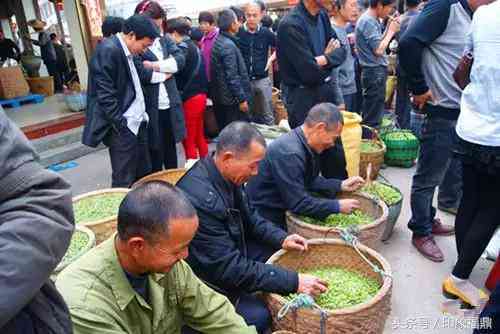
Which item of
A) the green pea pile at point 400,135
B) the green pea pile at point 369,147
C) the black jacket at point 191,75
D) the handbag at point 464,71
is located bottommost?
the green pea pile at point 400,135

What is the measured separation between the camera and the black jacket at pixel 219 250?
2.11m

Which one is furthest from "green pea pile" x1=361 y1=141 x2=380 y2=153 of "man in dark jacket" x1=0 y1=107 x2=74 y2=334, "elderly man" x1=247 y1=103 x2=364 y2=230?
"man in dark jacket" x1=0 y1=107 x2=74 y2=334

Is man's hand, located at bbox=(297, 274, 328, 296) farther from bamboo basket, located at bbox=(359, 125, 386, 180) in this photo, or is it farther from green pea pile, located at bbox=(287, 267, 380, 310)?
bamboo basket, located at bbox=(359, 125, 386, 180)

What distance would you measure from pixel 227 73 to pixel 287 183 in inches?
104

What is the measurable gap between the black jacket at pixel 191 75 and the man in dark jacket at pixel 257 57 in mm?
1207

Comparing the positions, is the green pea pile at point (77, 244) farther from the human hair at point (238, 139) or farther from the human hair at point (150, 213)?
the human hair at point (150, 213)

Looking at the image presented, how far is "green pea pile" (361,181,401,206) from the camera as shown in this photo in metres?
3.28

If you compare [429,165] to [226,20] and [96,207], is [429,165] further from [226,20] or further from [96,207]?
[226,20]

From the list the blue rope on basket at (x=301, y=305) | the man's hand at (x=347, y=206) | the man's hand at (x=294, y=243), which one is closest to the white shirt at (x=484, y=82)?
the man's hand at (x=347, y=206)

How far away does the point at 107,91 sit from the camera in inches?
126

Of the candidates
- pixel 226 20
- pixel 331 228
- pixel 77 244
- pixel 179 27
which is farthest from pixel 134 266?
pixel 226 20

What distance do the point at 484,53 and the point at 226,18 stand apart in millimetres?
3246

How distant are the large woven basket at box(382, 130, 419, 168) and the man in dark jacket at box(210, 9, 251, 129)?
1.70 meters

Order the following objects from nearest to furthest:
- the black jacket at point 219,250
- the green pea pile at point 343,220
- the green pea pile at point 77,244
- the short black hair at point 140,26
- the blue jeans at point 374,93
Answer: the black jacket at point 219,250
the green pea pile at point 77,244
the green pea pile at point 343,220
the short black hair at point 140,26
the blue jeans at point 374,93
